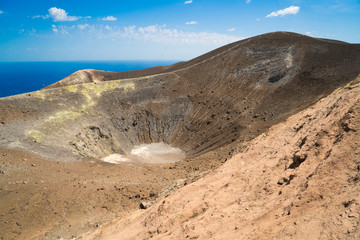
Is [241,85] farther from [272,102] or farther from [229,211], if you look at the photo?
[229,211]

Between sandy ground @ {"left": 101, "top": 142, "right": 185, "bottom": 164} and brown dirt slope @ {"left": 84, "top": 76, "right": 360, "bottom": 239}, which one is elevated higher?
brown dirt slope @ {"left": 84, "top": 76, "right": 360, "bottom": 239}

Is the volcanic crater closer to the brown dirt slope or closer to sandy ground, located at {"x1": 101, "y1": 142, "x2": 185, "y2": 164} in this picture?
sandy ground, located at {"x1": 101, "y1": 142, "x2": 185, "y2": 164}

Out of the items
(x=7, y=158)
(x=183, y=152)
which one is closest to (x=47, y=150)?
(x=7, y=158)

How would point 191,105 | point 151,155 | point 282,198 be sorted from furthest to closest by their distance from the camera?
point 191,105
point 151,155
point 282,198

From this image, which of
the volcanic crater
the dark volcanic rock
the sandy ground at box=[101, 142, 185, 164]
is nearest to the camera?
the volcanic crater

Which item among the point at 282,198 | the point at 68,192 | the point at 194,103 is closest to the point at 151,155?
the point at 194,103

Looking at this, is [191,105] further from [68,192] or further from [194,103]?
[68,192]

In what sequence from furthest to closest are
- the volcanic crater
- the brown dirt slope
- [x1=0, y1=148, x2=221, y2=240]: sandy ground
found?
the volcanic crater, [x1=0, y1=148, x2=221, y2=240]: sandy ground, the brown dirt slope

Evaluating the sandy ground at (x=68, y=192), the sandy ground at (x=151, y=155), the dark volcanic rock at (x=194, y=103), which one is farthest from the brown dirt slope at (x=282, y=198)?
the sandy ground at (x=151, y=155)

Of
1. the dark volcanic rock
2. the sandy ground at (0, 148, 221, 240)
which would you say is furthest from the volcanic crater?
the sandy ground at (0, 148, 221, 240)
